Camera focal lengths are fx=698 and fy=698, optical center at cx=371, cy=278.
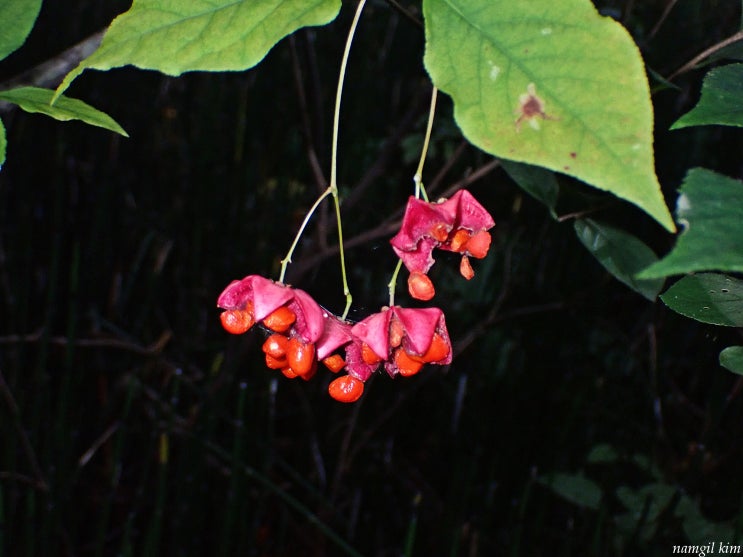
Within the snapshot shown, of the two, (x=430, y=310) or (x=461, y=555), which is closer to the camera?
(x=430, y=310)

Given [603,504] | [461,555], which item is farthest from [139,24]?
[461,555]

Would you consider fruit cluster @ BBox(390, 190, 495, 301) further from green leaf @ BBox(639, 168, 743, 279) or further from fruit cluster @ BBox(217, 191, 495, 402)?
green leaf @ BBox(639, 168, 743, 279)

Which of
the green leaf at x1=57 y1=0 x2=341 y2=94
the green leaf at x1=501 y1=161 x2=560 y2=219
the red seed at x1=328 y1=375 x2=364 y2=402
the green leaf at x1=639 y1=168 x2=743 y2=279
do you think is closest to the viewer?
the green leaf at x1=639 y1=168 x2=743 y2=279

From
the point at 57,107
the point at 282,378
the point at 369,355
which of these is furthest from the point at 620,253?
the point at 282,378

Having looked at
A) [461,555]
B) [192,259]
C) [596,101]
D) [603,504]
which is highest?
[596,101]

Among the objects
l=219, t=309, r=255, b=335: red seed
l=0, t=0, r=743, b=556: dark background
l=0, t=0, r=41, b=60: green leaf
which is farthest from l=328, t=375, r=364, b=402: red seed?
l=0, t=0, r=743, b=556: dark background

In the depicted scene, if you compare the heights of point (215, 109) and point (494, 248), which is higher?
point (215, 109)

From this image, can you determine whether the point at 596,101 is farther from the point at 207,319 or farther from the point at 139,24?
the point at 207,319
